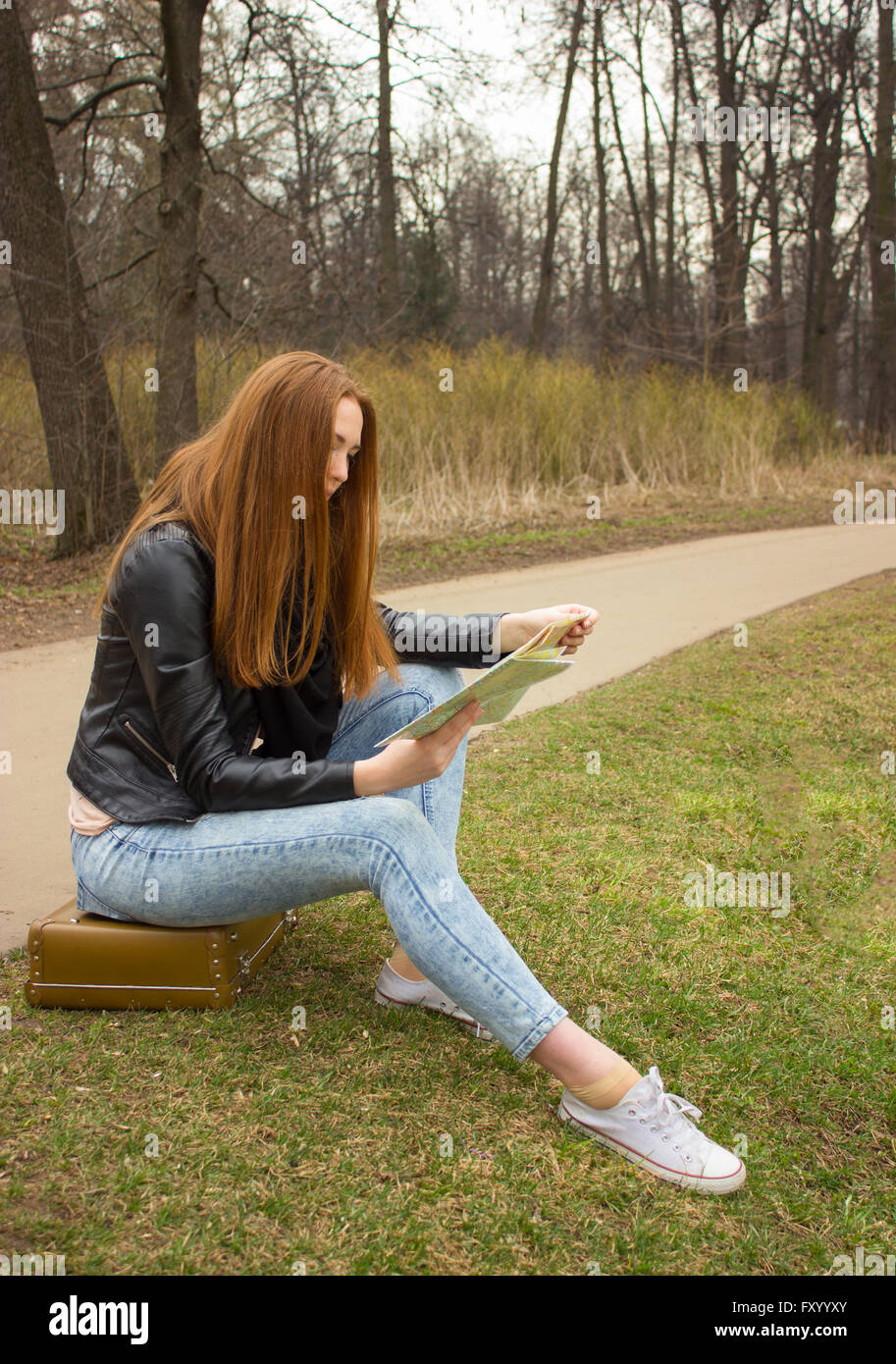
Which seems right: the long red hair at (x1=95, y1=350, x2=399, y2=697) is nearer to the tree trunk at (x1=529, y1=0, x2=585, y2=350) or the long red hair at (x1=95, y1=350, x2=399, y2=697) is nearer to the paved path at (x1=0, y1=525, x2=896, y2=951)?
the paved path at (x1=0, y1=525, x2=896, y2=951)

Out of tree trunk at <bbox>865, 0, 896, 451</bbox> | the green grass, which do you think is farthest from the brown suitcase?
tree trunk at <bbox>865, 0, 896, 451</bbox>

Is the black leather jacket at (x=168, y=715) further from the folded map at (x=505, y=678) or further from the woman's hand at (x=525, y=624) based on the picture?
the woman's hand at (x=525, y=624)

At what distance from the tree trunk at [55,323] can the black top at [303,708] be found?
6.39 metres

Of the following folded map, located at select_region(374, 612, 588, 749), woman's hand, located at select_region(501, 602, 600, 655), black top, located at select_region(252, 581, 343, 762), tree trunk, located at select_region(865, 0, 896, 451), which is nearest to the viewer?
folded map, located at select_region(374, 612, 588, 749)

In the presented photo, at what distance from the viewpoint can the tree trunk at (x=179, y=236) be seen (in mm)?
8758

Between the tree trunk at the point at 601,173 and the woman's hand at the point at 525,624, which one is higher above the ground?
the tree trunk at the point at 601,173

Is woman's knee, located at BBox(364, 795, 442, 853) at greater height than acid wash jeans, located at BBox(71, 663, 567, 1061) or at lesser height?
greater

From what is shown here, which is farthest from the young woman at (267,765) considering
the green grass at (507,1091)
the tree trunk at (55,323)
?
the tree trunk at (55,323)

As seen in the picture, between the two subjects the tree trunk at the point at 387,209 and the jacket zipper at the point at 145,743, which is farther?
the tree trunk at the point at 387,209

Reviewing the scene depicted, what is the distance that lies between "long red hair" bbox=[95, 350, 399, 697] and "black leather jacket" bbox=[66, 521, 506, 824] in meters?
0.05

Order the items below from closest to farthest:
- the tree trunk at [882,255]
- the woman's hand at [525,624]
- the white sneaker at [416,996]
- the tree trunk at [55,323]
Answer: the white sneaker at [416,996]
the woman's hand at [525,624]
the tree trunk at [55,323]
the tree trunk at [882,255]

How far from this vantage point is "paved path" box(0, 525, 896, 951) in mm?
3543

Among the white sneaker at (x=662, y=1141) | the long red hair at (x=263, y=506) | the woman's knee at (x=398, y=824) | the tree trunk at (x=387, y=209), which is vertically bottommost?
the white sneaker at (x=662, y=1141)

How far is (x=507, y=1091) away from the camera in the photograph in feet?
7.94
